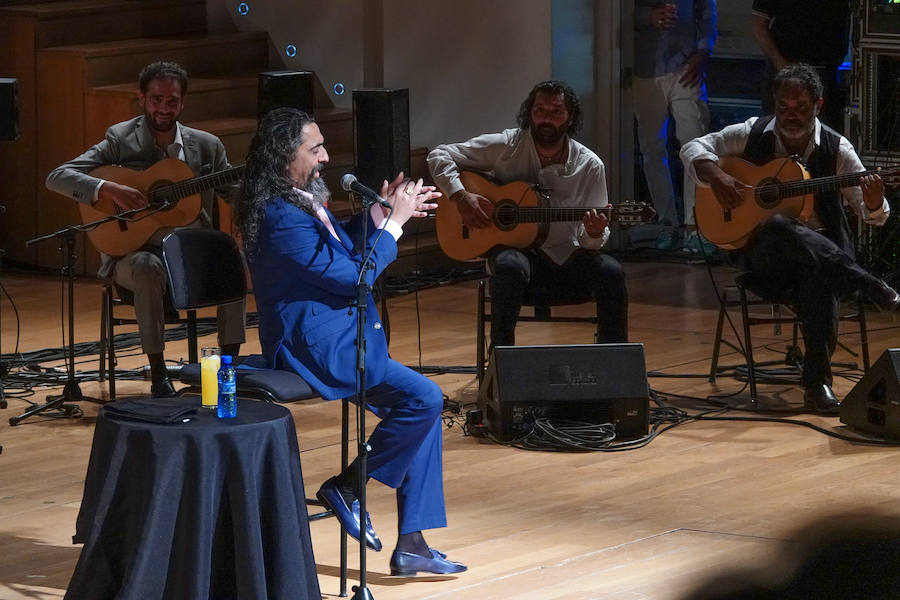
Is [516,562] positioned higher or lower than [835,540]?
lower

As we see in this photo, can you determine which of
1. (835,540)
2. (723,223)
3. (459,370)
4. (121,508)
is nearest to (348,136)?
(459,370)

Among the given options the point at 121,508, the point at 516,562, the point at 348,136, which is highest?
the point at 348,136

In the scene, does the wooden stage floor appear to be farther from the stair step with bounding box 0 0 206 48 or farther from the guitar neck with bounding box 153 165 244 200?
the stair step with bounding box 0 0 206 48

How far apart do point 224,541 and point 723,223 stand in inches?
120

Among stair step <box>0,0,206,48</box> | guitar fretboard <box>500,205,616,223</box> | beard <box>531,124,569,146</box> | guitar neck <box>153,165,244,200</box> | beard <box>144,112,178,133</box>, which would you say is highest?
stair step <box>0,0,206,48</box>

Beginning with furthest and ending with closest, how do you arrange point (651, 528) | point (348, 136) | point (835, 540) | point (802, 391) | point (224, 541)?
point (348, 136)
point (802, 391)
point (651, 528)
point (224, 541)
point (835, 540)

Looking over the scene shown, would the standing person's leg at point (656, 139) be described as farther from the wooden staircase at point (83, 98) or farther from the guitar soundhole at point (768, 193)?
the guitar soundhole at point (768, 193)

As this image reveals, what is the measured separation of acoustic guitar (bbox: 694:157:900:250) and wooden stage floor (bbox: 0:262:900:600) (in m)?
0.69

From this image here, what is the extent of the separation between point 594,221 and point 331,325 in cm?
195

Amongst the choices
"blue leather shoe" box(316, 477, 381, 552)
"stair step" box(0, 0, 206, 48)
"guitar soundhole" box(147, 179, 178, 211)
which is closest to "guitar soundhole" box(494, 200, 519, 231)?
"guitar soundhole" box(147, 179, 178, 211)

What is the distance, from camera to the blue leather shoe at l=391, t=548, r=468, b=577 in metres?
3.56

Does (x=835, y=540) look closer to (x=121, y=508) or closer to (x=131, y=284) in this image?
(x=121, y=508)

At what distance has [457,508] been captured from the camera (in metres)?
4.18

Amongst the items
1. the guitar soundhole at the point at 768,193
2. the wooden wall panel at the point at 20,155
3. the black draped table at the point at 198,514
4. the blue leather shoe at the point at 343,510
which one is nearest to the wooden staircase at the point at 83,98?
the wooden wall panel at the point at 20,155
